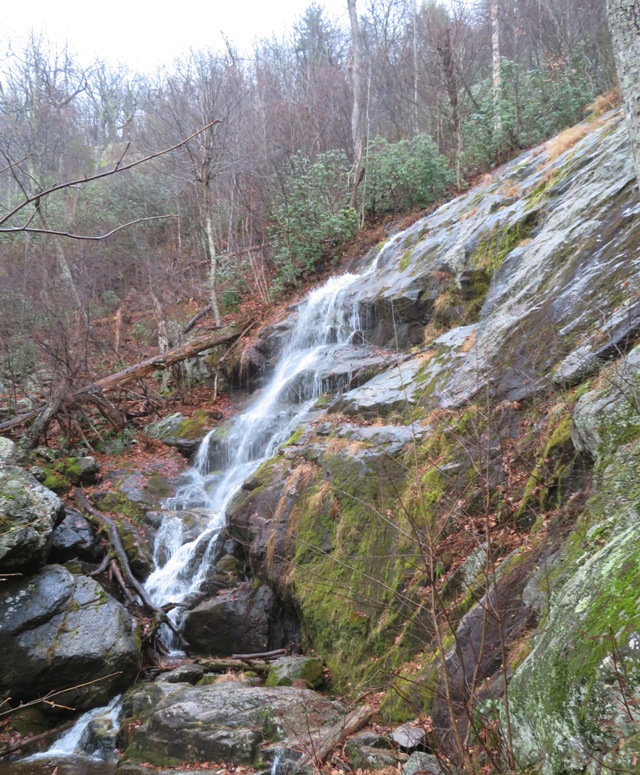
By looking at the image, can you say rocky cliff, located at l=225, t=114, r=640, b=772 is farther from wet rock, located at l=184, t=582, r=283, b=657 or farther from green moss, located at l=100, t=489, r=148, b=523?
green moss, located at l=100, t=489, r=148, b=523

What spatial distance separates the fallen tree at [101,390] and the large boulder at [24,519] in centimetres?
270

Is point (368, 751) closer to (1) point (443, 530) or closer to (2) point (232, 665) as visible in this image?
(1) point (443, 530)

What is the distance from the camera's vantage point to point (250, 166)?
1741 cm

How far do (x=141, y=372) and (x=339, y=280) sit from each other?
527 centimetres

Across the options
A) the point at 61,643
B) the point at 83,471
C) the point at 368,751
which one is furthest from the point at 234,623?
the point at 83,471

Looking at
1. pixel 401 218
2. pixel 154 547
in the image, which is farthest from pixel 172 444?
pixel 401 218

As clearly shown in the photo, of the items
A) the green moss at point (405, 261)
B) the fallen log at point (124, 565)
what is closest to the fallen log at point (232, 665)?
the fallen log at point (124, 565)

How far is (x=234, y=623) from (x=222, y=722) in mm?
2050

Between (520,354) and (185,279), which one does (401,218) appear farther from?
(520,354)

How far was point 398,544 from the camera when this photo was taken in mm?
5570

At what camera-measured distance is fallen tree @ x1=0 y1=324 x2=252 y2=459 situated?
10.2 metres

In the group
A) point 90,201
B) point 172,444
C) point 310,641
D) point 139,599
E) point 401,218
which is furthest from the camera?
point 90,201

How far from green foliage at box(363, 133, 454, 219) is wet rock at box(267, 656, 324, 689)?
12889 mm

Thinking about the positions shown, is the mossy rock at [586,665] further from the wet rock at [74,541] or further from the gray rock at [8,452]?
the gray rock at [8,452]
